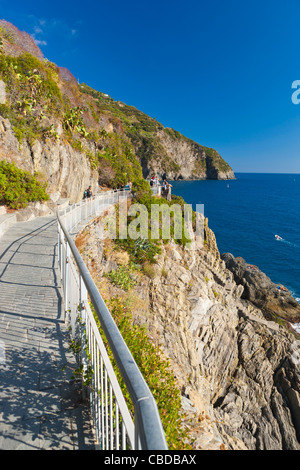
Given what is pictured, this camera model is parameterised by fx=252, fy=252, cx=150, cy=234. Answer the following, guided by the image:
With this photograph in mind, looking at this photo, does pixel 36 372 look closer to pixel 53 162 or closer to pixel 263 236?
pixel 53 162

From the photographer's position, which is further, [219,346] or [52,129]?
[52,129]

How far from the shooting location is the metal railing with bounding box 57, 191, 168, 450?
100cm

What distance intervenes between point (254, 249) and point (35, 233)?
34.8 meters

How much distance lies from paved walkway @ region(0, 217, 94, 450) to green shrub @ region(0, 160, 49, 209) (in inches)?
365

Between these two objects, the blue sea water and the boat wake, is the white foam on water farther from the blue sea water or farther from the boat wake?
the boat wake

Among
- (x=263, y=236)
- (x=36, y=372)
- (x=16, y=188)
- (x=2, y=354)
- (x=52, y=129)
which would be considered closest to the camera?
(x=36, y=372)

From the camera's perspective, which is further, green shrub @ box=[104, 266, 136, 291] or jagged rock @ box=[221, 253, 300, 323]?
jagged rock @ box=[221, 253, 300, 323]

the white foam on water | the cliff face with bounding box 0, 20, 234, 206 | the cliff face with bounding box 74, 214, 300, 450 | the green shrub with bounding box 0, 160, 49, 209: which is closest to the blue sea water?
the cliff face with bounding box 74, 214, 300, 450

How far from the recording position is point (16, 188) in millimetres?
14867

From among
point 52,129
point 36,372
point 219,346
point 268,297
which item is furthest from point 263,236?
point 36,372

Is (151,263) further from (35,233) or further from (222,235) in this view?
(222,235)

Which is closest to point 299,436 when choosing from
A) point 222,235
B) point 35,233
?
point 35,233

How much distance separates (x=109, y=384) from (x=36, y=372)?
174 cm

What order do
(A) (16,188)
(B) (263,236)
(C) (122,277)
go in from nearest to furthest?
(C) (122,277), (A) (16,188), (B) (263,236)
